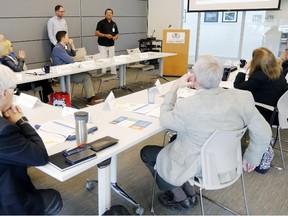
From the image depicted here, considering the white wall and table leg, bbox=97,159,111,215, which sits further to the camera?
the white wall

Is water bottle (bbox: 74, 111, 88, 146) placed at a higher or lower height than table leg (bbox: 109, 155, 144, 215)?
higher

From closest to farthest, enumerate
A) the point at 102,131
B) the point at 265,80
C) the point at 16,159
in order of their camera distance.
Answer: the point at 16,159 < the point at 102,131 < the point at 265,80

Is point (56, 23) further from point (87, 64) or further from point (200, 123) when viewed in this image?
point (200, 123)

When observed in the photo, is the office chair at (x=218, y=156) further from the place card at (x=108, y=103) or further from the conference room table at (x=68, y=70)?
the conference room table at (x=68, y=70)

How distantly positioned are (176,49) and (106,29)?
5.68 ft

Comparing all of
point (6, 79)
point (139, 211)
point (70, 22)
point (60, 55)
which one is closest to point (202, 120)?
point (139, 211)

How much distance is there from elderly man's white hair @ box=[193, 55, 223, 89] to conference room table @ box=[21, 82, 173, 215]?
0.44m

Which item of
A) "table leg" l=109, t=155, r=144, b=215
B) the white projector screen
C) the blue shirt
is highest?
the white projector screen

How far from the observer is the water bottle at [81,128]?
154 cm

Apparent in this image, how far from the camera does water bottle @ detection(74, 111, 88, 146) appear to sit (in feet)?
5.04

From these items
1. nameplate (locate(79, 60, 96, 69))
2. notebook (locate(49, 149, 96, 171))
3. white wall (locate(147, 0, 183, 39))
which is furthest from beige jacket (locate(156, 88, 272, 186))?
white wall (locate(147, 0, 183, 39))

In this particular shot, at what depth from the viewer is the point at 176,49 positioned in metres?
6.96

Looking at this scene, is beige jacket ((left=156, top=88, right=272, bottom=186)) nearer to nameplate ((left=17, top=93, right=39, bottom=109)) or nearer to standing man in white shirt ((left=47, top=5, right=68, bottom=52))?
nameplate ((left=17, top=93, right=39, bottom=109))

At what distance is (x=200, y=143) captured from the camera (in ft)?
5.37
